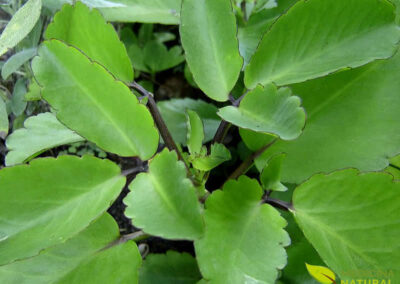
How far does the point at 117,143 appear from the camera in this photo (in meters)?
0.57

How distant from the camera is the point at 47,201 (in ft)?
1.72

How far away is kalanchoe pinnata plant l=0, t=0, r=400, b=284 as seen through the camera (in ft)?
1.69

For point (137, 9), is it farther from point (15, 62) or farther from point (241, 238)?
point (241, 238)

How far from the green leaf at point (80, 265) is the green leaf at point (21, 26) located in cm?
33

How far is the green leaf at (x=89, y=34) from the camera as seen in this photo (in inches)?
23.3

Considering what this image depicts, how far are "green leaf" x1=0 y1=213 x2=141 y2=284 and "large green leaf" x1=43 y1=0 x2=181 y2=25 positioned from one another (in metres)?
0.41

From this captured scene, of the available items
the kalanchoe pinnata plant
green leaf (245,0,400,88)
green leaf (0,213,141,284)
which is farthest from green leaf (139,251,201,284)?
green leaf (245,0,400,88)

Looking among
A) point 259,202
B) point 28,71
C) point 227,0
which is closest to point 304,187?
point 259,202

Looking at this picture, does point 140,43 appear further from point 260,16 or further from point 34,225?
point 34,225

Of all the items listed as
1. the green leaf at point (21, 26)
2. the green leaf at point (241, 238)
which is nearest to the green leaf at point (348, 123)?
the green leaf at point (241, 238)

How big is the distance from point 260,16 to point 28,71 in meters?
0.55

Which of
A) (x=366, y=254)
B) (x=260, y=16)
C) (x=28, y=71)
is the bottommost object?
(x=366, y=254)

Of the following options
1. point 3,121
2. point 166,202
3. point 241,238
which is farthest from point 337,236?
point 3,121

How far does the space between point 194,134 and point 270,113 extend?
0.42 feet
